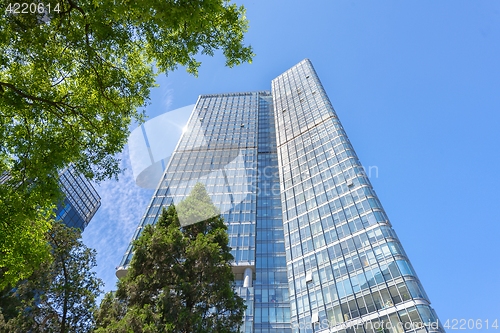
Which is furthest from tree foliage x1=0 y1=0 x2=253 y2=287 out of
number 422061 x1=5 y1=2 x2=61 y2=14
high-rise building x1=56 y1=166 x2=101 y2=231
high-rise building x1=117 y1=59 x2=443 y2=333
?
high-rise building x1=56 y1=166 x2=101 y2=231

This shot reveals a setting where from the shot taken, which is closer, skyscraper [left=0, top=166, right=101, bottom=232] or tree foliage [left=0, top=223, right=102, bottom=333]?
tree foliage [left=0, top=223, right=102, bottom=333]

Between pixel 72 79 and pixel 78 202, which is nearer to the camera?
pixel 72 79

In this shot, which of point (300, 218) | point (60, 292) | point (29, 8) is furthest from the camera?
point (300, 218)

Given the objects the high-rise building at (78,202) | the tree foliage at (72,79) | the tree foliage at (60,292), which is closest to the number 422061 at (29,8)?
the tree foliage at (72,79)

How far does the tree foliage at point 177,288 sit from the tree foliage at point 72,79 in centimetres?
416

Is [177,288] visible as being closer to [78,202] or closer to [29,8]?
[29,8]

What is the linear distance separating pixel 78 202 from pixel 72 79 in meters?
55.3

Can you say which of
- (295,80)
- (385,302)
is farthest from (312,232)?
(295,80)

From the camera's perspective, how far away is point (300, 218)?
146 ft

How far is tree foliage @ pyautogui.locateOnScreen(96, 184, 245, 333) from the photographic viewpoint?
1099 cm

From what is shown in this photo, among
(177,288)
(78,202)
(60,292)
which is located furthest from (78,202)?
(177,288)

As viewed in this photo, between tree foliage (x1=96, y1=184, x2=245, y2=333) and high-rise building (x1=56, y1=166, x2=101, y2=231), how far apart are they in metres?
42.2

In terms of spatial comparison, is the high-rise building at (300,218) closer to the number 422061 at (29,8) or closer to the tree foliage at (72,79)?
the tree foliage at (72,79)

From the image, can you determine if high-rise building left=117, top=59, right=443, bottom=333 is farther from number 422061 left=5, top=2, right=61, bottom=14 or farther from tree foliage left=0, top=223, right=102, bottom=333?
number 422061 left=5, top=2, right=61, bottom=14
